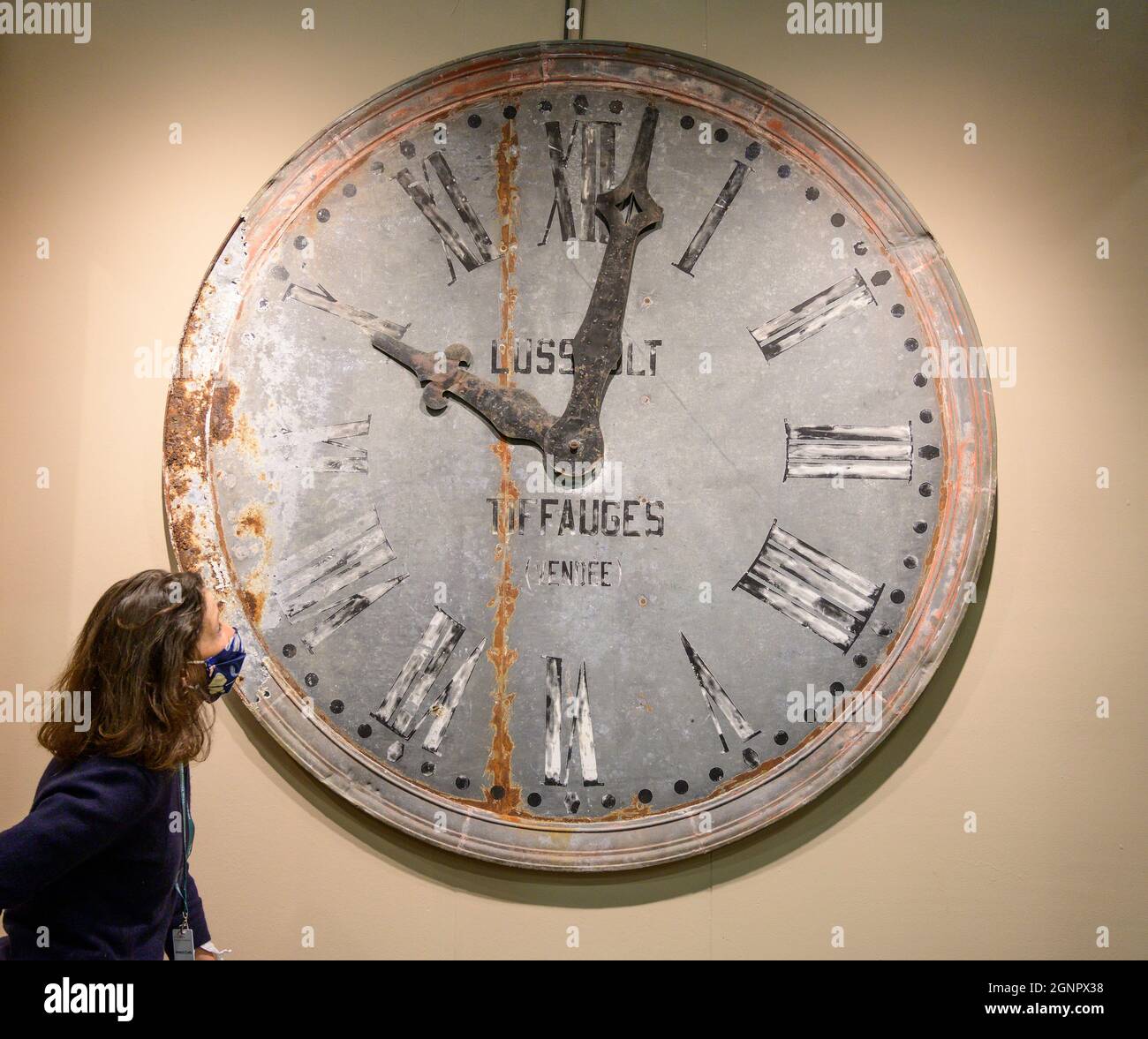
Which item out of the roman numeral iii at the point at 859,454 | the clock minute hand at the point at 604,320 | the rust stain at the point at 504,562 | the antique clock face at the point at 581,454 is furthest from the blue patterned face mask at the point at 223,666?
the roman numeral iii at the point at 859,454

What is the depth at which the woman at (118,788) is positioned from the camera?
1.39 meters

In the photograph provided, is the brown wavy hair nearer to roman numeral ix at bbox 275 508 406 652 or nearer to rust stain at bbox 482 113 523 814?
roman numeral ix at bbox 275 508 406 652

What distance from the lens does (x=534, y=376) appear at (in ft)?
6.40

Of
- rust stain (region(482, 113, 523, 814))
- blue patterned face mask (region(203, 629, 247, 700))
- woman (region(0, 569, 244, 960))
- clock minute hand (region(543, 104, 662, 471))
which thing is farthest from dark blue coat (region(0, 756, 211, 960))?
clock minute hand (region(543, 104, 662, 471))

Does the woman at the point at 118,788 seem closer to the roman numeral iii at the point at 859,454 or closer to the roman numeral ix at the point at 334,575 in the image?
the roman numeral ix at the point at 334,575

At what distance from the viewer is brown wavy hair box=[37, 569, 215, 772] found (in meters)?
1.44

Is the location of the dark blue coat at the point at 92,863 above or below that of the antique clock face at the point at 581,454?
Result: below

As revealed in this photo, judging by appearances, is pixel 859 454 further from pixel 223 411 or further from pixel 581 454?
pixel 223 411

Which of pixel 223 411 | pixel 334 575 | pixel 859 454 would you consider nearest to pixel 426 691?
pixel 334 575

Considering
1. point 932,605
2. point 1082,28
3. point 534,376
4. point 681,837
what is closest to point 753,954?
point 681,837

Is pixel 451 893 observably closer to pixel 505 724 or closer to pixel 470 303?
pixel 505 724

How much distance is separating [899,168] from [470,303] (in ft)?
2.56

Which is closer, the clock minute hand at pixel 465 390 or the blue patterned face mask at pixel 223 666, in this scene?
the blue patterned face mask at pixel 223 666
